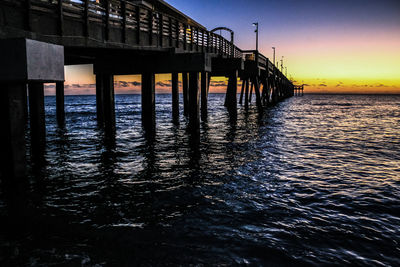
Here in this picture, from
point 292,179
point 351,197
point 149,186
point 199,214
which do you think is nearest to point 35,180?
point 149,186

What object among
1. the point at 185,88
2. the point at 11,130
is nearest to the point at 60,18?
the point at 11,130

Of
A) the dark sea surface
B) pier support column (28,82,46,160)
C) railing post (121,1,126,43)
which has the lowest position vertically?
the dark sea surface

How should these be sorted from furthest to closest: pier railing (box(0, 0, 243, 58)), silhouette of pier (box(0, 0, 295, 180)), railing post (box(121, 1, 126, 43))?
railing post (box(121, 1, 126, 43)), pier railing (box(0, 0, 243, 58)), silhouette of pier (box(0, 0, 295, 180))

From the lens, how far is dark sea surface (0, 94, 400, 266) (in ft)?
13.3

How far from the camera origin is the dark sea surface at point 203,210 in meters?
4.05

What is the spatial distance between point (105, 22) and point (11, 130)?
4.32 m

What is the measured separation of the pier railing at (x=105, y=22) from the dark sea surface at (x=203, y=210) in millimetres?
3847

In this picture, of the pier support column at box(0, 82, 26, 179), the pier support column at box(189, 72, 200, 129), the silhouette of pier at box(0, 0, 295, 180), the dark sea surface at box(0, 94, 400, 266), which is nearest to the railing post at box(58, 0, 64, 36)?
the silhouette of pier at box(0, 0, 295, 180)

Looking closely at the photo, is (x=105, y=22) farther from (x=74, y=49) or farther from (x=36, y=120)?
(x=36, y=120)

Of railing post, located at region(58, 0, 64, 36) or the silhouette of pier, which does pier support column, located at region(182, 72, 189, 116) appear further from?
railing post, located at region(58, 0, 64, 36)

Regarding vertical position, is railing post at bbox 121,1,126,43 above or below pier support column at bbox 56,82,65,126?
above

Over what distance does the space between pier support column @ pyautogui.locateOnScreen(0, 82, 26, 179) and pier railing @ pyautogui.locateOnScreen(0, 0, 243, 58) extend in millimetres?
1427

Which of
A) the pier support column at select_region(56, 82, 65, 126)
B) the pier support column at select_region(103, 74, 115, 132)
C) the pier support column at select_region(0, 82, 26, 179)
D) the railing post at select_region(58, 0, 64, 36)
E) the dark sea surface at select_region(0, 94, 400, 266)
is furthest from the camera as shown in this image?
the pier support column at select_region(56, 82, 65, 126)

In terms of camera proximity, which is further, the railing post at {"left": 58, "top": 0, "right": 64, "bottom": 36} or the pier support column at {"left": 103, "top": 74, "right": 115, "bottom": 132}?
the pier support column at {"left": 103, "top": 74, "right": 115, "bottom": 132}
